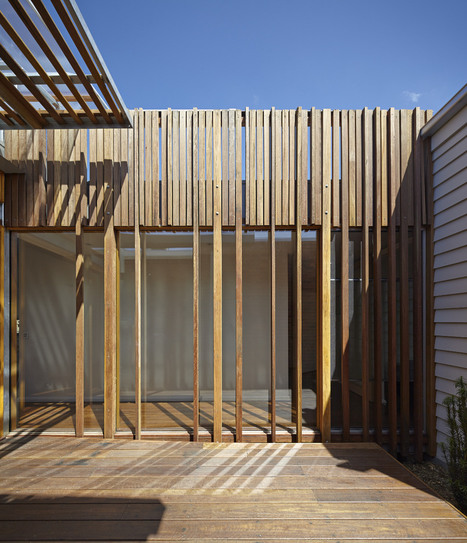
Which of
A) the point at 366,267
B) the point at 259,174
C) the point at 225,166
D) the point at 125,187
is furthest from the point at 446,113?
the point at 125,187

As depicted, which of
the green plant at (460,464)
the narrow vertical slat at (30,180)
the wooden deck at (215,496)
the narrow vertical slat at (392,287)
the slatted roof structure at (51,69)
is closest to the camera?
the wooden deck at (215,496)

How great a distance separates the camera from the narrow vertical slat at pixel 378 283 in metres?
4.25

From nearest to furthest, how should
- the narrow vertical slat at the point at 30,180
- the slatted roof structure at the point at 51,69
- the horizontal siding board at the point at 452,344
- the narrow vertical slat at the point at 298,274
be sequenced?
the slatted roof structure at the point at 51,69 < the horizontal siding board at the point at 452,344 < the narrow vertical slat at the point at 298,274 < the narrow vertical slat at the point at 30,180

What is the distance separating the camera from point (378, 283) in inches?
169

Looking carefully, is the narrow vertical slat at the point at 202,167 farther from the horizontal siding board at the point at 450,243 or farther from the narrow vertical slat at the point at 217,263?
the horizontal siding board at the point at 450,243

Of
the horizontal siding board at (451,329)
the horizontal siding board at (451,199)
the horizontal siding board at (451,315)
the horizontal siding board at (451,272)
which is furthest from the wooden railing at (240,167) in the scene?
the horizontal siding board at (451,329)

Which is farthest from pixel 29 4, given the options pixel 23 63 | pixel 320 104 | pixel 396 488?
pixel 396 488

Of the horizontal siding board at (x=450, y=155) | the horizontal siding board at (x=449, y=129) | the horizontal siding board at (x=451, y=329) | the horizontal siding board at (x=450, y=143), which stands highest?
the horizontal siding board at (x=449, y=129)

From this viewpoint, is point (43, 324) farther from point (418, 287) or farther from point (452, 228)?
point (452, 228)

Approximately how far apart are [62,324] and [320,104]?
4.24 meters

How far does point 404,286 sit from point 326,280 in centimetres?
93

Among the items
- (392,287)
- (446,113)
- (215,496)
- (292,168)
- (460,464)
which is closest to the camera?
(215,496)

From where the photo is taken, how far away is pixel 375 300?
4324mm

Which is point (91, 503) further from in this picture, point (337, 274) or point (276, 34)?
point (276, 34)
